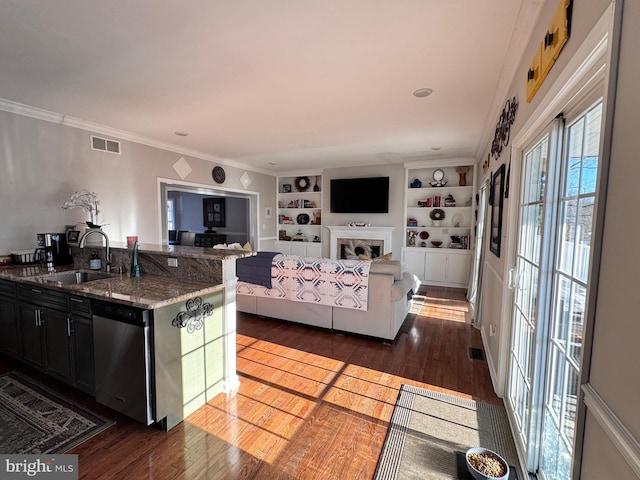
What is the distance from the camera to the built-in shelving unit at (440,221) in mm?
6039

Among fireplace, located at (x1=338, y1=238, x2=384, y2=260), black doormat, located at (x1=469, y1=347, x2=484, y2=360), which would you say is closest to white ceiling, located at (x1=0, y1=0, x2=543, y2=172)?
black doormat, located at (x1=469, y1=347, x2=484, y2=360)

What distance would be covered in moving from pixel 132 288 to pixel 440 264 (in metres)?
5.56

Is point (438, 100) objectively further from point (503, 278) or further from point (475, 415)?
point (475, 415)

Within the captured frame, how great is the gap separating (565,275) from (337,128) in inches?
128

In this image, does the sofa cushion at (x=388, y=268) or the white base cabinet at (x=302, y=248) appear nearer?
the sofa cushion at (x=388, y=268)

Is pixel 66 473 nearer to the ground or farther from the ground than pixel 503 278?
nearer to the ground

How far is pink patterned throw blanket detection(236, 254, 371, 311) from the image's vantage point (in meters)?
3.37

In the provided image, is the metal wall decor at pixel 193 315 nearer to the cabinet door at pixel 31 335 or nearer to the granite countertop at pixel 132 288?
the granite countertop at pixel 132 288

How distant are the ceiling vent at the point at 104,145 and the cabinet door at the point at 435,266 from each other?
5.73 m

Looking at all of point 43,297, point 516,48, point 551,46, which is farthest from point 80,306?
point 516,48

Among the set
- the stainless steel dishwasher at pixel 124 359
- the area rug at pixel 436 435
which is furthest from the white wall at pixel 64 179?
the area rug at pixel 436 435

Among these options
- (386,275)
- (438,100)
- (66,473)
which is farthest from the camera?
(386,275)

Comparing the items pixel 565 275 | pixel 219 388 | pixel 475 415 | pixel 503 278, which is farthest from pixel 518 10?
pixel 219 388

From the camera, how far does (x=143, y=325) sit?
71.2 inches
